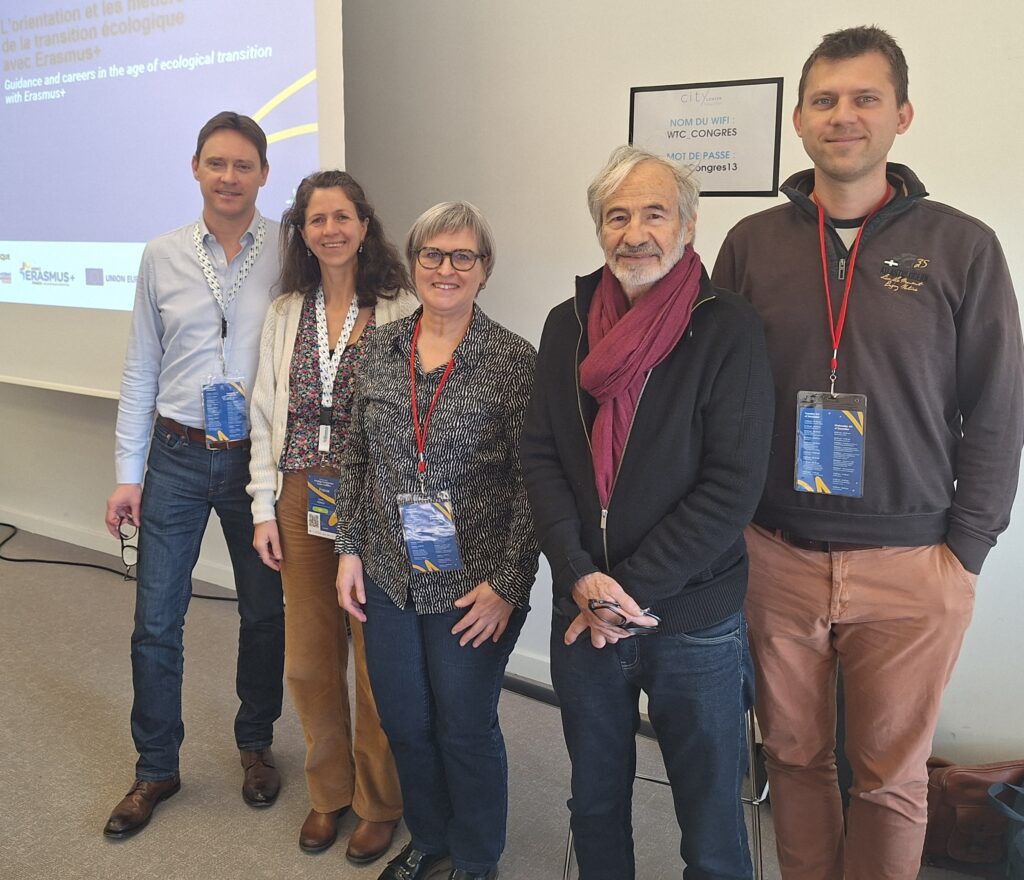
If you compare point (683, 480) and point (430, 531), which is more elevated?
point (683, 480)

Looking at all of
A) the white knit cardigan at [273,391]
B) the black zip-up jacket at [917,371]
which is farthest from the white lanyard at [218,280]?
the black zip-up jacket at [917,371]

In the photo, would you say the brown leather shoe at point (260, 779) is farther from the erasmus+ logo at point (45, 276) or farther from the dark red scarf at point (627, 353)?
the erasmus+ logo at point (45, 276)

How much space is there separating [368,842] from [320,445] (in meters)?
0.98

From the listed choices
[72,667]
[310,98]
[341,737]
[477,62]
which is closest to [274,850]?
[341,737]

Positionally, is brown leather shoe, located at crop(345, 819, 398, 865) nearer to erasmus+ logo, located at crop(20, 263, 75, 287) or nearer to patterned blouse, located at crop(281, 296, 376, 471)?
patterned blouse, located at crop(281, 296, 376, 471)

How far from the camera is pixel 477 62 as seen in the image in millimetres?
2809

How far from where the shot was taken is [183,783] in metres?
2.46

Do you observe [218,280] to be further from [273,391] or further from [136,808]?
[136,808]

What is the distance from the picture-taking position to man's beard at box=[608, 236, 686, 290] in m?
1.46

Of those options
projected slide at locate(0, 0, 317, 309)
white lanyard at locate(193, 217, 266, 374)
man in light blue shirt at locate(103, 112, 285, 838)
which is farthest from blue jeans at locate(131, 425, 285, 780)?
projected slide at locate(0, 0, 317, 309)

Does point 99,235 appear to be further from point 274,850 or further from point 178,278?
point 274,850

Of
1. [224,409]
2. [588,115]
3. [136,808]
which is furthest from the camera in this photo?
[588,115]

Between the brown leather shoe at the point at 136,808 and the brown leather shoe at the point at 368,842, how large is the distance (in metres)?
0.55

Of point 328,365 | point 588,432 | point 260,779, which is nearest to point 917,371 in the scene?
point 588,432
